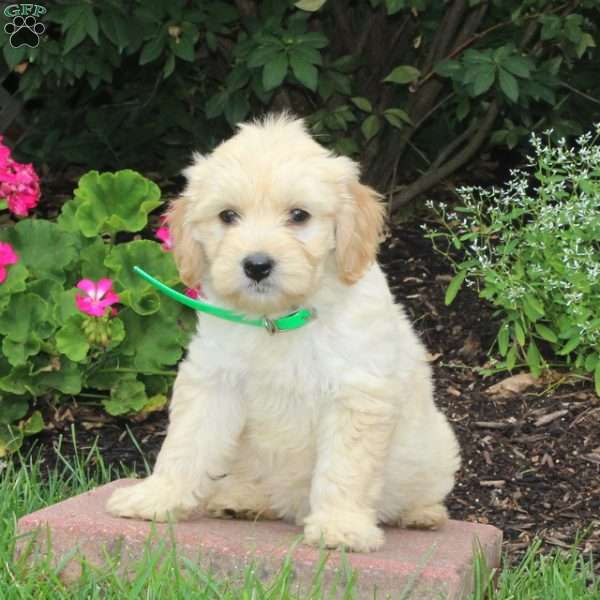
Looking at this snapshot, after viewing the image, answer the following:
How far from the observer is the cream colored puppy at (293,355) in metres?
3.54

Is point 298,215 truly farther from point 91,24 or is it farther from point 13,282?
point 91,24

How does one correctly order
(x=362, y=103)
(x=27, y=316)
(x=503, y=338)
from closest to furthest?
(x=27, y=316) → (x=503, y=338) → (x=362, y=103)

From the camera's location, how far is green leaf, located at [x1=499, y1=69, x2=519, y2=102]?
5668 millimetres

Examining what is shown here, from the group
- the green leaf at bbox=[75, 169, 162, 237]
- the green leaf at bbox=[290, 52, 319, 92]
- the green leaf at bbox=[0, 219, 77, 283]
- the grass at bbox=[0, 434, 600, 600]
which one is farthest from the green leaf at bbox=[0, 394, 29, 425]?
the green leaf at bbox=[290, 52, 319, 92]

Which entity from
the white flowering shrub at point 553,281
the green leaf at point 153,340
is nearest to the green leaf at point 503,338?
the white flowering shrub at point 553,281

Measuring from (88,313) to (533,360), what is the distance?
75.7 inches

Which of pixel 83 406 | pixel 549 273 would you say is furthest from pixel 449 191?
pixel 83 406

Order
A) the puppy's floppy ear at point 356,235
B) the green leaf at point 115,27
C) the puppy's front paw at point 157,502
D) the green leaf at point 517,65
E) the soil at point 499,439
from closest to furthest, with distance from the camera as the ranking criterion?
the puppy's floppy ear at point 356,235 → the puppy's front paw at point 157,502 → the soil at point 499,439 → the green leaf at point 517,65 → the green leaf at point 115,27

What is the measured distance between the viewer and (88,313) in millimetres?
5211

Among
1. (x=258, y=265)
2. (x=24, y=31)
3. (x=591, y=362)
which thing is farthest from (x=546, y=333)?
(x=24, y=31)

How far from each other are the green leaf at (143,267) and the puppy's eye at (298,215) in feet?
Answer: 6.23

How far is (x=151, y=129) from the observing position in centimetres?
777

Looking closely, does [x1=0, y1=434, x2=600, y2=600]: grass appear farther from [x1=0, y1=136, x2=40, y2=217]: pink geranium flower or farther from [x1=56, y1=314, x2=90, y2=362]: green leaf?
[x1=0, y1=136, x2=40, y2=217]: pink geranium flower

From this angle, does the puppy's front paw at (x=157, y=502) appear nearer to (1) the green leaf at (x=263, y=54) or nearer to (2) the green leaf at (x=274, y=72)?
(2) the green leaf at (x=274, y=72)
